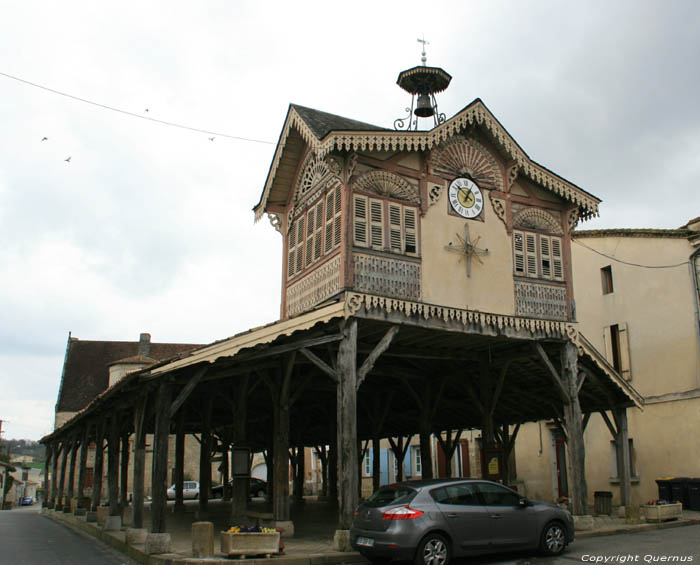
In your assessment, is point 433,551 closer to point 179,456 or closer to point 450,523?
point 450,523

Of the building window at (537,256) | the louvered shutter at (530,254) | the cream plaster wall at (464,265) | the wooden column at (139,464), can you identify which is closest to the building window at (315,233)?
the cream plaster wall at (464,265)

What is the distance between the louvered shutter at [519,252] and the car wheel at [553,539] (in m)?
5.81

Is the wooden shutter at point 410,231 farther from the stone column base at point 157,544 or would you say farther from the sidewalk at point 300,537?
the stone column base at point 157,544

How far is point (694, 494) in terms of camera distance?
18.2m

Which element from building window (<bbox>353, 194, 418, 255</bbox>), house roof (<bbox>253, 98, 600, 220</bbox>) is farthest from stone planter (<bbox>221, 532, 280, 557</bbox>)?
house roof (<bbox>253, 98, 600, 220</bbox>)

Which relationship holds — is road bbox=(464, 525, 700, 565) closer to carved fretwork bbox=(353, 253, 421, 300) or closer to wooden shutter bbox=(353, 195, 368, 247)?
carved fretwork bbox=(353, 253, 421, 300)

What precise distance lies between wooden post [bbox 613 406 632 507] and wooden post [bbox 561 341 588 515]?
2603mm

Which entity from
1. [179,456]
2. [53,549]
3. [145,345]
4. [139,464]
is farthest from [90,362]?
[139,464]

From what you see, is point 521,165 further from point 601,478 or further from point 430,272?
point 601,478

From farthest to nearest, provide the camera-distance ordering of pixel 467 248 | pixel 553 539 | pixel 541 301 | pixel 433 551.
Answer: pixel 541 301
pixel 467 248
pixel 553 539
pixel 433 551

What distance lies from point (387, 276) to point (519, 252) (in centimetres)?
372

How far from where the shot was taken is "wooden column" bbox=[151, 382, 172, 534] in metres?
12.2

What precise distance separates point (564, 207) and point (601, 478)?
10866 mm

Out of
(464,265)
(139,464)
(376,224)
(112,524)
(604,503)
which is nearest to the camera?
(376,224)
